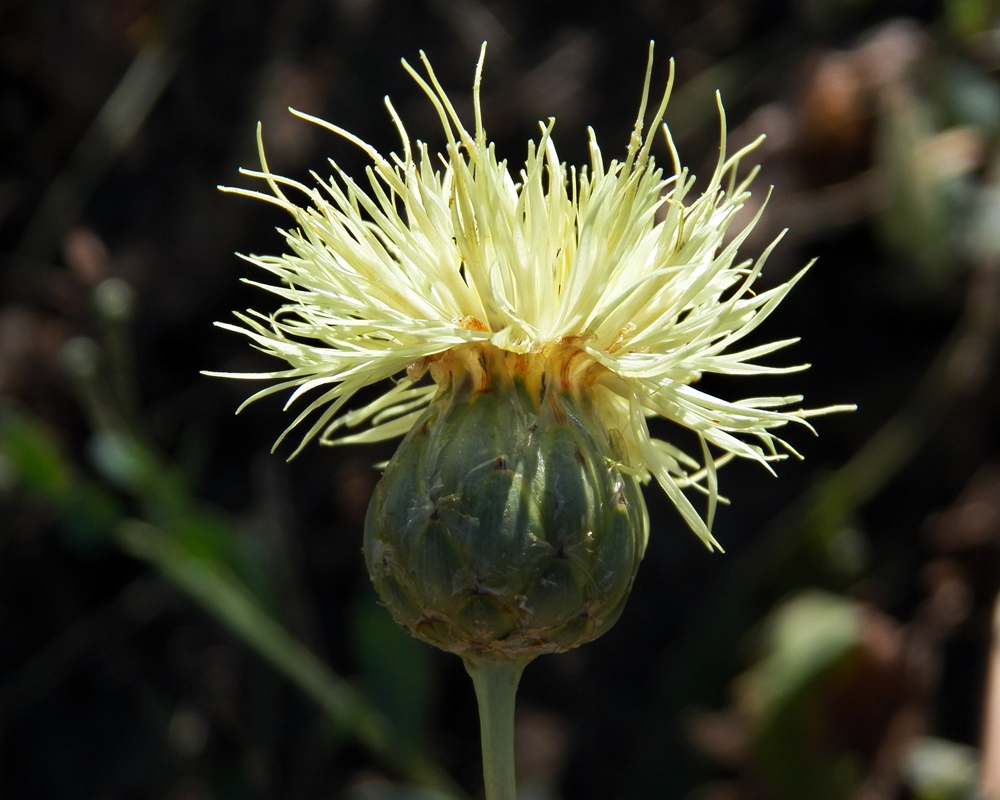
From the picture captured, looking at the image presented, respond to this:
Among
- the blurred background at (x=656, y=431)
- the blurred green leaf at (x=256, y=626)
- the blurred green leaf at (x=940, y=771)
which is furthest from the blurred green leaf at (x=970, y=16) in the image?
the blurred green leaf at (x=256, y=626)

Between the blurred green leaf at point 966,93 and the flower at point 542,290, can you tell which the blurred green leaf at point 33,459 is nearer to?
the flower at point 542,290

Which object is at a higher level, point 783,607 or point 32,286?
point 32,286

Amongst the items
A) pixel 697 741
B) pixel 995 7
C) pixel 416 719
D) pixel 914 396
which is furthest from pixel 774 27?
pixel 416 719

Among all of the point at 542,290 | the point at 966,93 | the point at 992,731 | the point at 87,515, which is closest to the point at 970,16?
the point at 966,93

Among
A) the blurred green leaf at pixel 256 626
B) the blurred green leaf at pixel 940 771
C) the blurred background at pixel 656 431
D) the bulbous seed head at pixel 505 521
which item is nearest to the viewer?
the bulbous seed head at pixel 505 521

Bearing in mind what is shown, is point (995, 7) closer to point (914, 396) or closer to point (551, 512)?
point (914, 396)

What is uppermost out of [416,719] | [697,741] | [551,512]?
[551,512]

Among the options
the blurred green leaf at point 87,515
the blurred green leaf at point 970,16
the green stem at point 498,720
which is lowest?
the blurred green leaf at point 87,515
